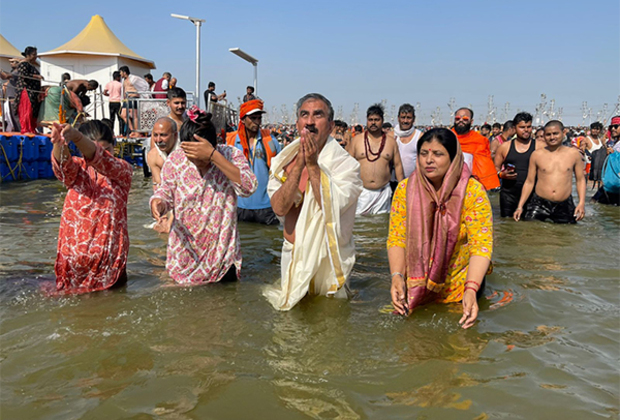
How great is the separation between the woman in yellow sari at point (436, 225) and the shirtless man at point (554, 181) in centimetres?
454

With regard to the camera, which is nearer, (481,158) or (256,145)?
(256,145)

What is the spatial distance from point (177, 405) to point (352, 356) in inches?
42.0

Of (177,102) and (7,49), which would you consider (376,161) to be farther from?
(7,49)

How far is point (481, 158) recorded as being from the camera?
8.38m

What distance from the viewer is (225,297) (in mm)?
4305

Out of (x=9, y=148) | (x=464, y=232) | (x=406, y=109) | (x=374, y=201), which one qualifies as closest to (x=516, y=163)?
(x=406, y=109)

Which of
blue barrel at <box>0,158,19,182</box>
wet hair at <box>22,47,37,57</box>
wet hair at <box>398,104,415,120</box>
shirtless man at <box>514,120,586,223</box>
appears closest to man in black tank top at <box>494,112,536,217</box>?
shirtless man at <box>514,120,586,223</box>

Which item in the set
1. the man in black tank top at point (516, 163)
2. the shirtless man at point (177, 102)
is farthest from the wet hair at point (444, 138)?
the man in black tank top at point (516, 163)

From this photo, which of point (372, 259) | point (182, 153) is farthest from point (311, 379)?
point (372, 259)

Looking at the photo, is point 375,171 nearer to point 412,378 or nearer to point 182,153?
point 182,153

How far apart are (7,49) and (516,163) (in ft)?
71.9

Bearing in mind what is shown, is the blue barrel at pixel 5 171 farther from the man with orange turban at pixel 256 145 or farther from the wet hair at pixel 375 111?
the wet hair at pixel 375 111

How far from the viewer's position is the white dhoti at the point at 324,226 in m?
3.83

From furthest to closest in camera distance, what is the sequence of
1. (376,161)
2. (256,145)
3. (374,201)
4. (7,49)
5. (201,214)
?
1. (7,49)
2. (374,201)
3. (376,161)
4. (256,145)
5. (201,214)
